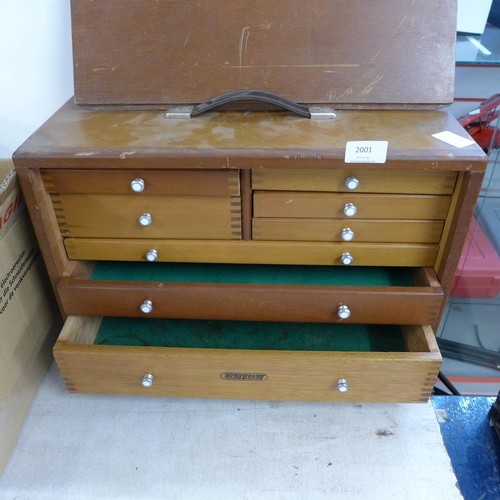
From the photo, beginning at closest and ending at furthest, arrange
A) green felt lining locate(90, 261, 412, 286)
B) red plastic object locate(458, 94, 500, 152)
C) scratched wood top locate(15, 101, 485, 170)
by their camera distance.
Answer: scratched wood top locate(15, 101, 485, 170) → green felt lining locate(90, 261, 412, 286) → red plastic object locate(458, 94, 500, 152)

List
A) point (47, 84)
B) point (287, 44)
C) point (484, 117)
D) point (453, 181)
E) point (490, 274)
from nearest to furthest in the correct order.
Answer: point (453, 181) < point (287, 44) < point (47, 84) < point (484, 117) < point (490, 274)

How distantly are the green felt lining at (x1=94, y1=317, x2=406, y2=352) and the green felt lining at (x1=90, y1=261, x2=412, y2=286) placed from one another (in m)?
0.14

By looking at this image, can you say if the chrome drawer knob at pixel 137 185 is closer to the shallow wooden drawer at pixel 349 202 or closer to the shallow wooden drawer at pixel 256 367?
the shallow wooden drawer at pixel 349 202

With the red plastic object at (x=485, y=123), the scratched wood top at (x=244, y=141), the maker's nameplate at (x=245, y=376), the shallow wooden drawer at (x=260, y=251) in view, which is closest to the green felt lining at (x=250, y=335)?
the maker's nameplate at (x=245, y=376)

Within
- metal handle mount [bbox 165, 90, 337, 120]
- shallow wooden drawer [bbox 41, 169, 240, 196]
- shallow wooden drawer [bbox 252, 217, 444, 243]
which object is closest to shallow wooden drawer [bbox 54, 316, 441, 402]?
shallow wooden drawer [bbox 252, 217, 444, 243]

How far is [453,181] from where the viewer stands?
844mm

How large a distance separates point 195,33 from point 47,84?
505 millimetres

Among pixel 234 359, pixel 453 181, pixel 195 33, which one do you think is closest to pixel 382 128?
pixel 453 181

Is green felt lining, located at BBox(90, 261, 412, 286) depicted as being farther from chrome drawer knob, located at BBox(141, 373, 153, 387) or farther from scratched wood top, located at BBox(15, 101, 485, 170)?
scratched wood top, located at BBox(15, 101, 485, 170)

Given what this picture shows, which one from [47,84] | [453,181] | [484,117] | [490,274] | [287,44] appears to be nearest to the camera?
[453,181]

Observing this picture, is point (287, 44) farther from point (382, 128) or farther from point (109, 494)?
point (109, 494)

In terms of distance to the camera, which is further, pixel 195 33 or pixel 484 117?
pixel 484 117

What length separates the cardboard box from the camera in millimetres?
950

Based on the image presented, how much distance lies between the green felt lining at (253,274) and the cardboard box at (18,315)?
154 millimetres
